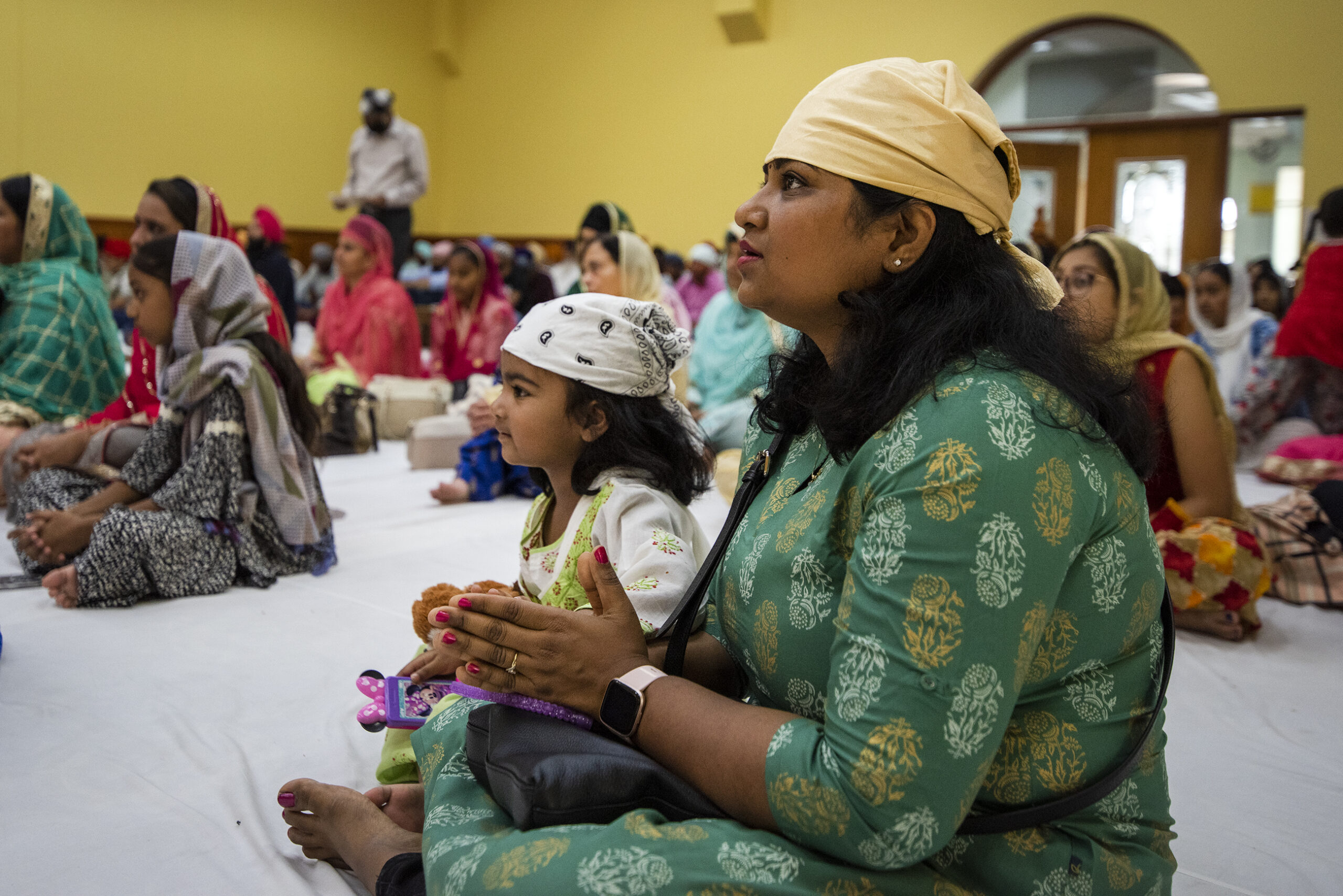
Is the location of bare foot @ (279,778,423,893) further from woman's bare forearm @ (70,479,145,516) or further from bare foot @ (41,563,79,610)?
woman's bare forearm @ (70,479,145,516)

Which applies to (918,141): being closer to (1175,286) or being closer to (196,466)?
(196,466)

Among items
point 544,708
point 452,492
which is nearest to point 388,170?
point 452,492

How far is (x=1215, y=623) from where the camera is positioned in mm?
2455

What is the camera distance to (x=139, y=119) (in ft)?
31.5

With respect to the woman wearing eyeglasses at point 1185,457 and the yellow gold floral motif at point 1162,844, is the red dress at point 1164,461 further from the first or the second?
the yellow gold floral motif at point 1162,844

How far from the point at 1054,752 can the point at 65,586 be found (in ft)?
7.57

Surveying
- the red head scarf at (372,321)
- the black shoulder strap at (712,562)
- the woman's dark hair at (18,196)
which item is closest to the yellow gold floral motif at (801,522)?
the black shoulder strap at (712,562)

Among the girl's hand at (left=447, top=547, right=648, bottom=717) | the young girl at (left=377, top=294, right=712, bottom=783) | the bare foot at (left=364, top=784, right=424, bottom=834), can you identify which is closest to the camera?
the girl's hand at (left=447, top=547, right=648, bottom=717)

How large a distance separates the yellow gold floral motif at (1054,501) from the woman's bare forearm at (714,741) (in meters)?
0.28

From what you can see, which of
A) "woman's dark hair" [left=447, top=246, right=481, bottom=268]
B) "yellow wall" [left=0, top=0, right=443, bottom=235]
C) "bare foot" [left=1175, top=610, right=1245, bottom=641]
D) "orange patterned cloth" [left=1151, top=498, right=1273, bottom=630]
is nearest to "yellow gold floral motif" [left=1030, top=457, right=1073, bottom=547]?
"orange patterned cloth" [left=1151, top=498, right=1273, bottom=630]

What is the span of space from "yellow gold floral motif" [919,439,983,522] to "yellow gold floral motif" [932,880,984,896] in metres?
0.33

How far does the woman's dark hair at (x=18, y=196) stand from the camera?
11.5ft

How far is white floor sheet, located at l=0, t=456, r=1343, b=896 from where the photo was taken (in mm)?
1365

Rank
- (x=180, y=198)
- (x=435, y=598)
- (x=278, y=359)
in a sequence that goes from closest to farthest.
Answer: (x=435, y=598)
(x=278, y=359)
(x=180, y=198)
